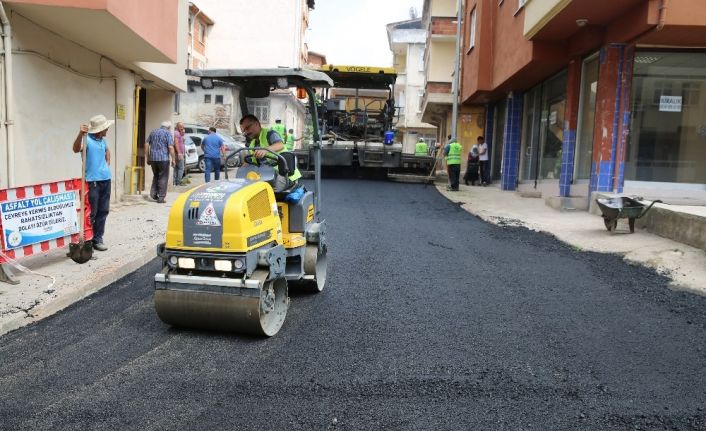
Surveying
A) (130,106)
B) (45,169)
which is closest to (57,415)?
(45,169)

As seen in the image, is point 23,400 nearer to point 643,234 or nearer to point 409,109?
point 643,234

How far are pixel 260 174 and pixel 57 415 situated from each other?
2.39 m

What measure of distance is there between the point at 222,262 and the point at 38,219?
10.2 feet

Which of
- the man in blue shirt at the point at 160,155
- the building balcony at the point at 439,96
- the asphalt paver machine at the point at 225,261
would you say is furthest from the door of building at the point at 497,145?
the asphalt paver machine at the point at 225,261

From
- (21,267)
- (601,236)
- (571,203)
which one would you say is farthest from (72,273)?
(571,203)

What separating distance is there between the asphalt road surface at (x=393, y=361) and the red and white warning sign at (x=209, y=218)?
91 cm

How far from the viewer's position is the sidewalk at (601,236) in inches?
267

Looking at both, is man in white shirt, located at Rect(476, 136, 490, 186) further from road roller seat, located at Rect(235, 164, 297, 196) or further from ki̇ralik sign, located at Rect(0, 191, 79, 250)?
road roller seat, located at Rect(235, 164, 297, 196)

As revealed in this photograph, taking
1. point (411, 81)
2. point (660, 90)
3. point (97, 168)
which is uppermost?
point (411, 81)

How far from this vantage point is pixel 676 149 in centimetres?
1128

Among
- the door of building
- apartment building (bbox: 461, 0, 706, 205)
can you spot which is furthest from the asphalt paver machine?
the door of building

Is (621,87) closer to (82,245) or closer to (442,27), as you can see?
(82,245)

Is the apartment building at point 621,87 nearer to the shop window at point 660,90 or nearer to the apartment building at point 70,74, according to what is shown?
the shop window at point 660,90

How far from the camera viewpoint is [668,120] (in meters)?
11.3
